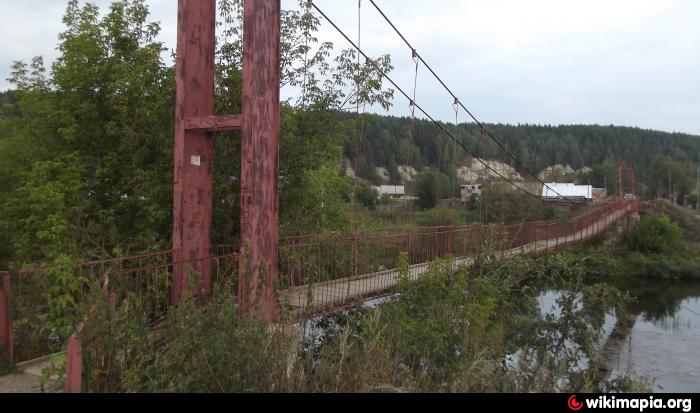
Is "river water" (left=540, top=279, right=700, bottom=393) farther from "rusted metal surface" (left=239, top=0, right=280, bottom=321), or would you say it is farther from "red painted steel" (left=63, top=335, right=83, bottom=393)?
"red painted steel" (left=63, top=335, right=83, bottom=393)

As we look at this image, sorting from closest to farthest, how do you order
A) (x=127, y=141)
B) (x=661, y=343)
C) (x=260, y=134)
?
(x=260, y=134) → (x=127, y=141) → (x=661, y=343)

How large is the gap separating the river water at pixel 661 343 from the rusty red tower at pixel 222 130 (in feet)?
11.6

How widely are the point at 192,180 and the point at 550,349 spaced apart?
4835 millimetres

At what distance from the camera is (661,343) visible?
13914 millimetres

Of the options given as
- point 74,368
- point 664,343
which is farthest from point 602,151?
point 74,368

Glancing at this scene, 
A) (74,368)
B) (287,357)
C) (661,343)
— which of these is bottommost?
(661,343)

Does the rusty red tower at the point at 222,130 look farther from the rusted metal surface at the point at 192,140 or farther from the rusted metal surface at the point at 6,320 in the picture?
Result: the rusted metal surface at the point at 6,320

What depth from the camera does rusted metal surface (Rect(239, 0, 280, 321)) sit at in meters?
4.40

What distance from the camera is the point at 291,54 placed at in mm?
6758

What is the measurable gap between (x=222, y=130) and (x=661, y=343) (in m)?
14.1

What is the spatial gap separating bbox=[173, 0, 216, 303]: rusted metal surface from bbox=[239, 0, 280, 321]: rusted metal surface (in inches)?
25.2
